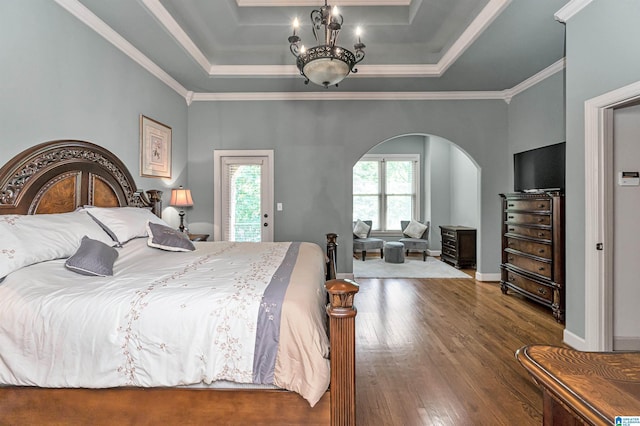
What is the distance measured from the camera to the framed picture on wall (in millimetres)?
3691

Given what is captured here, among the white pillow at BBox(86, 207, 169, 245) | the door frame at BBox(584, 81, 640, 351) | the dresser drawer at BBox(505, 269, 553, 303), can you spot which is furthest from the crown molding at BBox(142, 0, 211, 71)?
the dresser drawer at BBox(505, 269, 553, 303)

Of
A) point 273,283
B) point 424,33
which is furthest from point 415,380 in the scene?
point 424,33

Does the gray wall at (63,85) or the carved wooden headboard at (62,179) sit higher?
the gray wall at (63,85)

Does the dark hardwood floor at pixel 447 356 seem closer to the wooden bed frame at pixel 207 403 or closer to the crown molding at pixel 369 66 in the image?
the wooden bed frame at pixel 207 403

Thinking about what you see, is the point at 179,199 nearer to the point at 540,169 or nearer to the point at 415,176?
the point at 540,169

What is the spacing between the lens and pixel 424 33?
3.70 m

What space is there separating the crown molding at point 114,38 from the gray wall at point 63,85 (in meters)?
0.05

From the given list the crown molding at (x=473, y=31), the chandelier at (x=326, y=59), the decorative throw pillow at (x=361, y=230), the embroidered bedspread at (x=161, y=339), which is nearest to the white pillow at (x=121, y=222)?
the embroidered bedspread at (x=161, y=339)

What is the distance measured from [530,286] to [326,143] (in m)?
3.30

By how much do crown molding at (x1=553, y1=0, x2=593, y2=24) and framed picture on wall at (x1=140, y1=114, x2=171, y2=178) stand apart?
14.0 feet

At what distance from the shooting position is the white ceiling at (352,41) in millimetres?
2957

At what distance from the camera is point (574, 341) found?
2.74 m

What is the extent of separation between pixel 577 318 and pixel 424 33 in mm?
3312

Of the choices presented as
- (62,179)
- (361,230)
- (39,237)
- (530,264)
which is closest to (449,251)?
(361,230)
